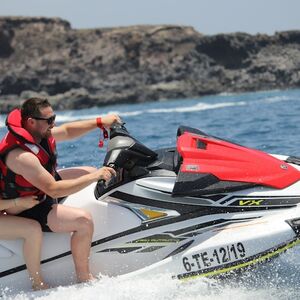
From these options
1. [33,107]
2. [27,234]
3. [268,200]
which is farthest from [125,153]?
[268,200]

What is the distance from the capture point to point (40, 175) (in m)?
3.68

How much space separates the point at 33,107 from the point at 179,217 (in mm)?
1127

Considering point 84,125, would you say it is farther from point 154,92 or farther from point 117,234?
point 154,92

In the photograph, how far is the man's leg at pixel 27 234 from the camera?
3.86 m

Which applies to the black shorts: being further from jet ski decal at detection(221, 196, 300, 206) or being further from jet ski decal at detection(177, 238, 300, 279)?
jet ski decal at detection(221, 196, 300, 206)

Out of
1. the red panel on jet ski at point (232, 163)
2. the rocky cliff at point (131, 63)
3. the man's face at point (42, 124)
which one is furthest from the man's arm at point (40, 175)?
the rocky cliff at point (131, 63)

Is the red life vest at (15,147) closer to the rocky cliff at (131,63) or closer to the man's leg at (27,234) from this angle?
the man's leg at (27,234)

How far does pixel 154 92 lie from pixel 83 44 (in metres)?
26.6

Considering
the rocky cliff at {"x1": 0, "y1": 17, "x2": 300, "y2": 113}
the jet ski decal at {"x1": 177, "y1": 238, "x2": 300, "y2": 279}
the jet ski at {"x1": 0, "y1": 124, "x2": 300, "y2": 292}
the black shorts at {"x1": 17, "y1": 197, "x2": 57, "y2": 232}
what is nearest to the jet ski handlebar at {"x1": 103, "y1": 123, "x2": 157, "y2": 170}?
the jet ski at {"x1": 0, "y1": 124, "x2": 300, "y2": 292}

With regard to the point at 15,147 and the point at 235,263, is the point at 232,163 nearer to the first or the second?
the point at 235,263

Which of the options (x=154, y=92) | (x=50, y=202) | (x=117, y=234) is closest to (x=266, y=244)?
(x=117, y=234)

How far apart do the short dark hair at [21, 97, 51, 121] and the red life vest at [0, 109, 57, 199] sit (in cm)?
5

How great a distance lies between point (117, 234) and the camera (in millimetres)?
4004

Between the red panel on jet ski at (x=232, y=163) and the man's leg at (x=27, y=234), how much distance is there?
38.8 inches
